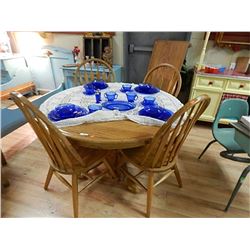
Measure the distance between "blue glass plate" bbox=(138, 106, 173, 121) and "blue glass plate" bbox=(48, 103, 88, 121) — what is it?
1.30ft

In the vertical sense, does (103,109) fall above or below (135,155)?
above

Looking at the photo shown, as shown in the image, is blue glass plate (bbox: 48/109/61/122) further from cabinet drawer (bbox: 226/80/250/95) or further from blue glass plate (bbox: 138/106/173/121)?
cabinet drawer (bbox: 226/80/250/95)

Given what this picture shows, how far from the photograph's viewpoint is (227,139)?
1.52m

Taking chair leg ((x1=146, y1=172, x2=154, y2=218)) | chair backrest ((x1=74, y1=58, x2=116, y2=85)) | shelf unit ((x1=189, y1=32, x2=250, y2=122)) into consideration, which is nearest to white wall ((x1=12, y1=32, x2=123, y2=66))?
chair backrest ((x1=74, y1=58, x2=116, y2=85))

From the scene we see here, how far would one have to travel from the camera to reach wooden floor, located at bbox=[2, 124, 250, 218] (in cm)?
130

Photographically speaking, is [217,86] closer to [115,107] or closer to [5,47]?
[115,107]

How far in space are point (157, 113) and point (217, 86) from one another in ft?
5.08

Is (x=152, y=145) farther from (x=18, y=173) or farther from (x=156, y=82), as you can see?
(x=156, y=82)

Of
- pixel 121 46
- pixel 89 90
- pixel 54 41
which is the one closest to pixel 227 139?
pixel 89 90

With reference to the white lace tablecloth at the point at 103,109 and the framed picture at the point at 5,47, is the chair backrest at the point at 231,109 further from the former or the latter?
the framed picture at the point at 5,47

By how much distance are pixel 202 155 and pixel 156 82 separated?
3.91 ft

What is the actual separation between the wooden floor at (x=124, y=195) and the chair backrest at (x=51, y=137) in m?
0.44
